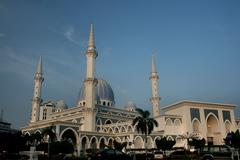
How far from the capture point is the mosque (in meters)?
61.9

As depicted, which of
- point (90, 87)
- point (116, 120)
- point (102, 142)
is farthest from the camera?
point (116, 120)

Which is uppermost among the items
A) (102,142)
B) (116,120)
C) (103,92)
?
(103,92)

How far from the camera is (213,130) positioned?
75.8 meters

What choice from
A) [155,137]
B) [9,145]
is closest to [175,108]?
[155,137]

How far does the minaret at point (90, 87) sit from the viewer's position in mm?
66500

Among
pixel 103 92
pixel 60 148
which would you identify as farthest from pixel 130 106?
pixel 60 148

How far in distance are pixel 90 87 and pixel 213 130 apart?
115 ft

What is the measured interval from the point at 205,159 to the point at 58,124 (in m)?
37.3

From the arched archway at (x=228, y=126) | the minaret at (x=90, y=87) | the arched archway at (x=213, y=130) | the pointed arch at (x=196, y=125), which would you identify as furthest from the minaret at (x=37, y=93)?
the arched archway at (x=228, y=126)

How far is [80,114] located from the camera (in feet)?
232

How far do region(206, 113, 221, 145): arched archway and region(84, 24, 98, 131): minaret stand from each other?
101 feet

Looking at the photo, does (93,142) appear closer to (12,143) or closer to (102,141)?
(102,141)

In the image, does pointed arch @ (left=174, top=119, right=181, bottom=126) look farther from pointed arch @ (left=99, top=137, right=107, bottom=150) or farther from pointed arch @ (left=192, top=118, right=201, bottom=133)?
pointed arch @ (left=99, top=137, right=107, bottom=150)

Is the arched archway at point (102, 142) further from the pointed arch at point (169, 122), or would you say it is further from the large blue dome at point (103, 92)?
the large blue dome at point (103, 92)
